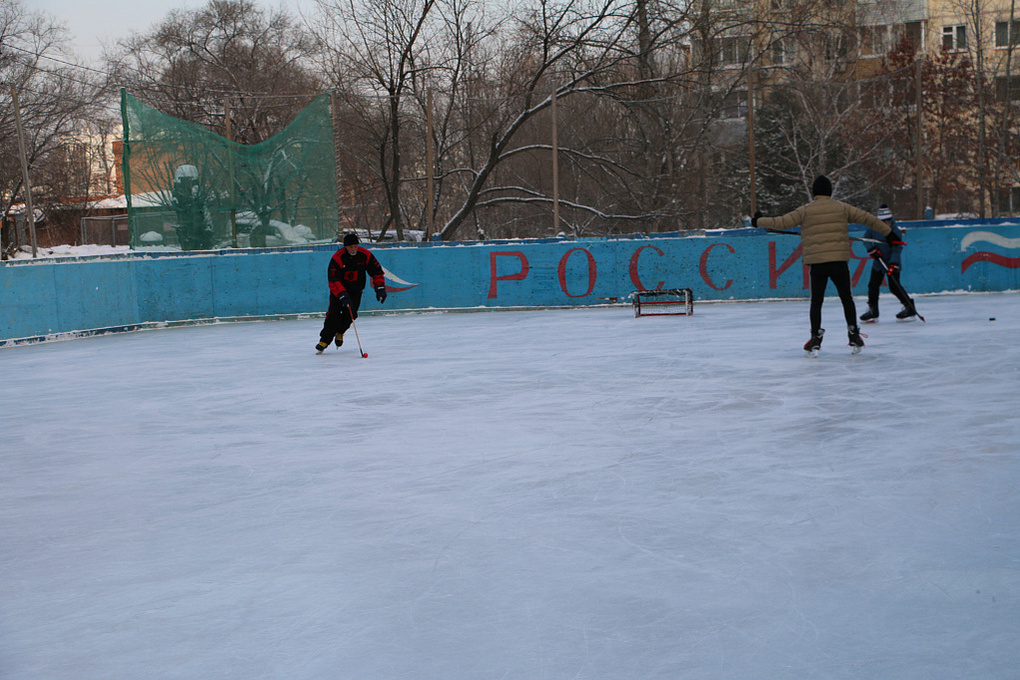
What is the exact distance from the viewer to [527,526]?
15.8ft

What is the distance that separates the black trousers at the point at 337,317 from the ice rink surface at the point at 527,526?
9.63 feet

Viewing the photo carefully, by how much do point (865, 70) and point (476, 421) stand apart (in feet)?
145

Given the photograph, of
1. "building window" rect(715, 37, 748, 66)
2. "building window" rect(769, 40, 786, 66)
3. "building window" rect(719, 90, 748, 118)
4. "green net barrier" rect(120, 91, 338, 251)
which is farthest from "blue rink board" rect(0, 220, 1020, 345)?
"building window" rect(769, 40, 786, 66)

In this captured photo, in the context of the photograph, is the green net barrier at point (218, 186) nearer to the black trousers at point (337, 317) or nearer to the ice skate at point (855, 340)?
the black trousers at point (337, 317)

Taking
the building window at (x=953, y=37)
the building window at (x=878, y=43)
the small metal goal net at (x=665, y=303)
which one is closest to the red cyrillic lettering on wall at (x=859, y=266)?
the small metal goal net at (x=665, y=303)

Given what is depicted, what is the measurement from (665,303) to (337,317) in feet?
20.1

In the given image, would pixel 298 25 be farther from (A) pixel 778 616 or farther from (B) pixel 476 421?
(A) pixel 778 616

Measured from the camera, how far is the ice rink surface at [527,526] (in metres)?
3.37

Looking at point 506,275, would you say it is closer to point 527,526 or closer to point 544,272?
point 544,272

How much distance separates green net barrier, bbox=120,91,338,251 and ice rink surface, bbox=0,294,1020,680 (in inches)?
388

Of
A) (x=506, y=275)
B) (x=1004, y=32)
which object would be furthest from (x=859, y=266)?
(x=1004, y=32)

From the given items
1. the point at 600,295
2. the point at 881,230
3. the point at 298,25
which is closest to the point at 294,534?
the point at 881,230

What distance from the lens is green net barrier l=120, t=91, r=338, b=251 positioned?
1939 cm

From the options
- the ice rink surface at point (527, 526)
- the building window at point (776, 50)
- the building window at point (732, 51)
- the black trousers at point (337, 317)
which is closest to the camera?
the ice rink surface at point (527, 526)
